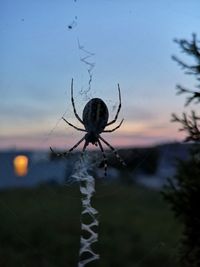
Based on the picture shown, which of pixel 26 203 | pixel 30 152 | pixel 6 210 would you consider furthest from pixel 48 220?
pixel 30 152

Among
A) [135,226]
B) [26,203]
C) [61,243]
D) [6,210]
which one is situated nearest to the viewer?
[6,210]

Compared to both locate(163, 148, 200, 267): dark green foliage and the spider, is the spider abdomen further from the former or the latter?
locate(163, 148, 200, 267): dark green foliage

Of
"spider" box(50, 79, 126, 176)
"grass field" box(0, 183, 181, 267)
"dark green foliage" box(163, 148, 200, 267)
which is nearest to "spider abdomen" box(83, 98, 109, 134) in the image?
"spider" box(50, 79, 126, 176)

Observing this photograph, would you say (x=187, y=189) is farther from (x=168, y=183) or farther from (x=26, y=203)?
(x=26, y=203)

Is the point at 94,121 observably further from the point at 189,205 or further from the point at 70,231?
the point at 70,231

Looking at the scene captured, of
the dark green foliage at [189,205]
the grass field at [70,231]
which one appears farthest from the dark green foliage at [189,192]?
the grass field at [70,231]

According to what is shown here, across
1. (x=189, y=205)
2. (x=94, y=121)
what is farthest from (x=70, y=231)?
(x=189, y=205)
